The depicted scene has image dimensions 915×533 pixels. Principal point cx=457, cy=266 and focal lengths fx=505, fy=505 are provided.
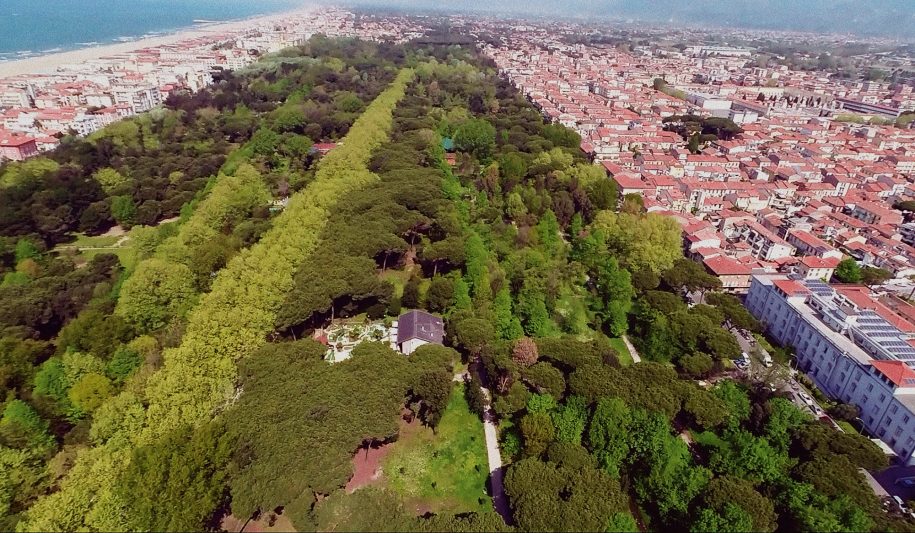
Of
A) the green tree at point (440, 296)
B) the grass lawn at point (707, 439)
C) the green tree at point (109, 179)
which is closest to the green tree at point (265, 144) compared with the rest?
the green tree at point (109, 179)

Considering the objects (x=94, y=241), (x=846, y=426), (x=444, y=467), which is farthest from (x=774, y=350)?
(x=94, y=241)

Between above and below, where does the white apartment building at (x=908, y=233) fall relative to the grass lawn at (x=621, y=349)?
above

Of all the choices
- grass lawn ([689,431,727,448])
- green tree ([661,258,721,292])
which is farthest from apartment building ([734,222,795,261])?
grass lawn ([689,431,727,448])

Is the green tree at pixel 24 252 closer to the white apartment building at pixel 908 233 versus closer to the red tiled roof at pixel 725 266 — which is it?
the red tiled roof at pixel 725 266

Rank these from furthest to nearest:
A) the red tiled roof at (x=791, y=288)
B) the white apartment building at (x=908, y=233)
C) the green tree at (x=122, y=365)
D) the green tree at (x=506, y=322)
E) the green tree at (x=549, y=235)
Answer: the white apartment building at (x=908, y=233) → the green tree at (x=549, y=235) → the red tiled roof at (x=791, y=288) → the green tree at (x=506, y=322) → the green tree at (x=122, y=365)

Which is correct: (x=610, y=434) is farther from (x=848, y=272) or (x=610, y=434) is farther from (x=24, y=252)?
(x=24, y=252)

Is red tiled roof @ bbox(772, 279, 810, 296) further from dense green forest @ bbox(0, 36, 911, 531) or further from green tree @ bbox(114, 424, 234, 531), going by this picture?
green tree @ bbox(114, 424, 234, 531)
